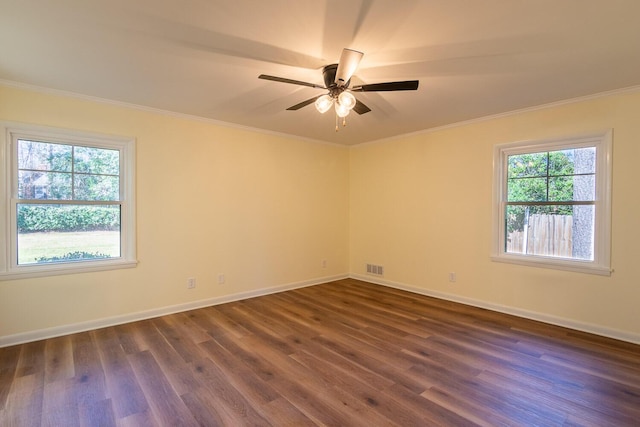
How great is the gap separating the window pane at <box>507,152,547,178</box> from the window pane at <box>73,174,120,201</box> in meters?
4.73

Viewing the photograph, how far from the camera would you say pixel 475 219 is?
163 inches

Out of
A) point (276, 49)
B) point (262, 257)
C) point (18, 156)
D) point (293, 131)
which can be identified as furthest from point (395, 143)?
point (18, 156)

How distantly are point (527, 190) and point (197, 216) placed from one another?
4135mm

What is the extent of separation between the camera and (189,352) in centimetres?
284

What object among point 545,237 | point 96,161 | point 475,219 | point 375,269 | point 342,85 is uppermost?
point 342,85

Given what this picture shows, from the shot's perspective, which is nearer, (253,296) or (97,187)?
(97,187)

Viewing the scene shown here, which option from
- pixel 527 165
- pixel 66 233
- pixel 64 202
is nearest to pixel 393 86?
pixel 527 165

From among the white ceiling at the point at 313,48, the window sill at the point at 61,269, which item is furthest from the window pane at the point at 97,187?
the white ceiling at the point at 313,48

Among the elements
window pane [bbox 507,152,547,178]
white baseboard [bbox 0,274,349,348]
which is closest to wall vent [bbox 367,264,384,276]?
white baseboard [bbox 0,274,349,348]

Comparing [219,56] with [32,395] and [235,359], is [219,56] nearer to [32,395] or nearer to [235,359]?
[235,359]

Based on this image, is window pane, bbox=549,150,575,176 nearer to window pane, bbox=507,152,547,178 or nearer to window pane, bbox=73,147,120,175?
window pane, bbox=507,152,547,178

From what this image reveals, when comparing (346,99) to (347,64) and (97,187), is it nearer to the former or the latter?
(347,64)

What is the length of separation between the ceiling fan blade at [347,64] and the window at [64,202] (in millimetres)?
2651

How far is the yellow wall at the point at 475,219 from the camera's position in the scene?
3.10 meters
